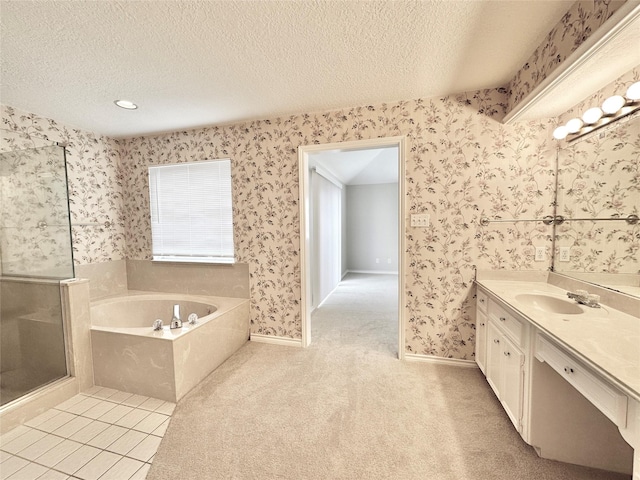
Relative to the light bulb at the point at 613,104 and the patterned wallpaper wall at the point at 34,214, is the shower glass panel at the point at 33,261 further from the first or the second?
the light bulb at the point at 613,104

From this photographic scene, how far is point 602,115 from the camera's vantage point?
1.59m

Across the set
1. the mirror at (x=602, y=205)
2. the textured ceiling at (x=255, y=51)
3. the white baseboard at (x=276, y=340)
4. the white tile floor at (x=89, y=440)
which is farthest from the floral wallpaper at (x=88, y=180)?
the mirror at (x=602, y=205)

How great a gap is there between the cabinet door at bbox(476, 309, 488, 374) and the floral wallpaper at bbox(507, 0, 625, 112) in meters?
1.59

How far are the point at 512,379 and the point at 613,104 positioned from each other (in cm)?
163

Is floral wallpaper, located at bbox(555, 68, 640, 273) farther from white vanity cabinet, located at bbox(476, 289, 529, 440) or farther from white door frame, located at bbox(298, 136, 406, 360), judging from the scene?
white door frame, located at bbox(298, 136, 406, 360)

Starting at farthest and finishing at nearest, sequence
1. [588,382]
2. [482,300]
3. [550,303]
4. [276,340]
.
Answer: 1. [276,340]
2. [482,300]
3. [550,303]
4. [588,382]

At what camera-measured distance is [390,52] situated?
162cm

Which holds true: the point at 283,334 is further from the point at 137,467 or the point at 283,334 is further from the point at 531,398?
the point at 531,398

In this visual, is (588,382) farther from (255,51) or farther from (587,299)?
(255,51)

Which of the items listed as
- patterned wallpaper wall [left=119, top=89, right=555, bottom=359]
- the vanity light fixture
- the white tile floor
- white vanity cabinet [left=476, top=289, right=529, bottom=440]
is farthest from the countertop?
the white tile floor

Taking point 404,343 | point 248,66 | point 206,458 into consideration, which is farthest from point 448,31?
point 206,458

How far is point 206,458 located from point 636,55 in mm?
2913

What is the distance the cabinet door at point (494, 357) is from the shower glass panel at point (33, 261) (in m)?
3.14

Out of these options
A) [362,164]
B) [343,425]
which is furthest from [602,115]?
[362,164]
